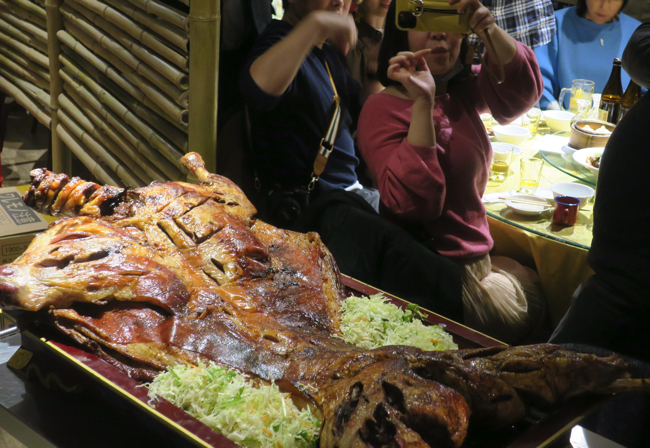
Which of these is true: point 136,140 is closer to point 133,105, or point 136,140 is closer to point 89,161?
point 133,105

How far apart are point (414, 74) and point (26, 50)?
2.87 meters

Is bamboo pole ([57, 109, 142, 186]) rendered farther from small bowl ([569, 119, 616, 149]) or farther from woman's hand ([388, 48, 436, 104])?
small bowl ([569, 119, 616, 149])

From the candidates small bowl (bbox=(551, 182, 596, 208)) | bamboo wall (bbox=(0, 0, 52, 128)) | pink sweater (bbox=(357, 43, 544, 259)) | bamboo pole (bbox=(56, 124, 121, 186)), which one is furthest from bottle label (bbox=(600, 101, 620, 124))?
bamboo wall (bbox=(0, 0, 52, 128))

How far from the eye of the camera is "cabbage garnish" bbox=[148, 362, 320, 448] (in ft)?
3.01

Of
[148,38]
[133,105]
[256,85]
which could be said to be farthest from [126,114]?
[256,85]

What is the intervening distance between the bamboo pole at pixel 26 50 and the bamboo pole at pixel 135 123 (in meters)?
0.56

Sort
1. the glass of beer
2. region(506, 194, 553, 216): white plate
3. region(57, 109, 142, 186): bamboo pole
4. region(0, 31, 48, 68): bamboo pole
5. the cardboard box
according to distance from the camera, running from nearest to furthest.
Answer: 1. the cardboard box
2. region(506, 194, 553, 216): white plate
3. the glass of beer
4. region(57, 109, 142, 186): bamboo pole
5. region(0, 31, 48, 68): bamboo pole

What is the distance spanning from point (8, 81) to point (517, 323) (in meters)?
3.76

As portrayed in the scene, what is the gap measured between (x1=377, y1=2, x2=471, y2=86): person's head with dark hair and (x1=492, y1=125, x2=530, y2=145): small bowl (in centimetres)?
84

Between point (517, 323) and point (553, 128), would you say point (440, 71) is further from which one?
point (553, 128)

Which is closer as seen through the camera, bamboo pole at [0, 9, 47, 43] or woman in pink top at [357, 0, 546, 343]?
woman in pink top at [357, 0, 546, 343]

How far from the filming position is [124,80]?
98.1 inches

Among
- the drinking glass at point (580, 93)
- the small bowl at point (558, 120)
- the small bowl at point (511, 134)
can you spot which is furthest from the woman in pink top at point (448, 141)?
the drinking glass at point (580, 93)

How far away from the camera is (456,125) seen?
1.80 meters
